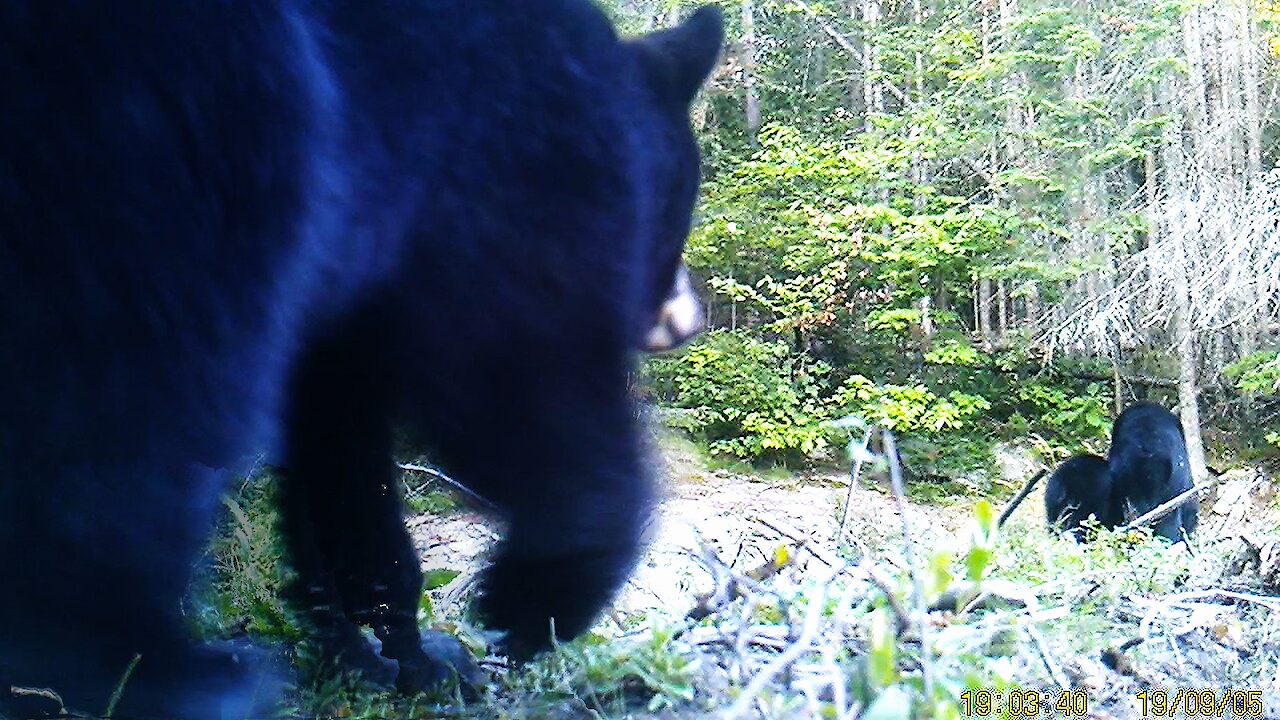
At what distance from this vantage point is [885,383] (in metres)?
4.03

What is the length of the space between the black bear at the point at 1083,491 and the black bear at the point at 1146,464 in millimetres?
40

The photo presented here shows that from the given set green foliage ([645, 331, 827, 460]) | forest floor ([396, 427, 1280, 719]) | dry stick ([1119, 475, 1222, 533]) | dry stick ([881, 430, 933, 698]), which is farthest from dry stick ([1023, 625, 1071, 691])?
green foliage ([645, 331, 827, 460])

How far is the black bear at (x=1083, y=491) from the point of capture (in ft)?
12.3

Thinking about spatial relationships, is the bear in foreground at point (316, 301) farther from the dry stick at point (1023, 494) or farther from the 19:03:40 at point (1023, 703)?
the dry stick at point (1023, 494)

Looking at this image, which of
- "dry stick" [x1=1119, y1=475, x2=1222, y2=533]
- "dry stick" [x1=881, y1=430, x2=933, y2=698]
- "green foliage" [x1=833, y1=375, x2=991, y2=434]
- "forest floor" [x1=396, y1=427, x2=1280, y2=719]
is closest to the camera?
"dry stick" [x1=881, y1=430, x2=933, y2=698]

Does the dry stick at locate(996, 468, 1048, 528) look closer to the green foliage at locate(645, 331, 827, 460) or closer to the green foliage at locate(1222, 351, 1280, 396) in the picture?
the green foliage at locate(645, 331, 827, 460)

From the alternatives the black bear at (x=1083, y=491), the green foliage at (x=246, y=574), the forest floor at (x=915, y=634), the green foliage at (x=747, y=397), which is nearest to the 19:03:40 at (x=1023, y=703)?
the forest floor at (x=915, y=634)

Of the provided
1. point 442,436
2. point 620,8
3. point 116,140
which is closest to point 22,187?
point 116,140

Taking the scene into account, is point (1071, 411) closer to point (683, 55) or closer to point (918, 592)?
point (683, 55)

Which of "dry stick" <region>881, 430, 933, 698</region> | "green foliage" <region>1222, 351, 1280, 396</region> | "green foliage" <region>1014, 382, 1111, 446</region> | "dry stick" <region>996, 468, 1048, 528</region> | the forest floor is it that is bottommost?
"dry stick" <region>996, 468, 1048, 528</region>

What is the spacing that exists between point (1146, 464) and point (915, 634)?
10.9ft

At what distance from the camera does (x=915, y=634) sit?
89 cm

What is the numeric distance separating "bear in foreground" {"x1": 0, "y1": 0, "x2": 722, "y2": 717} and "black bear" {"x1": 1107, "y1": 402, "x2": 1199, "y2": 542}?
2877 millimetres

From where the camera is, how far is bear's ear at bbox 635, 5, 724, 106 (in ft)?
4.78
